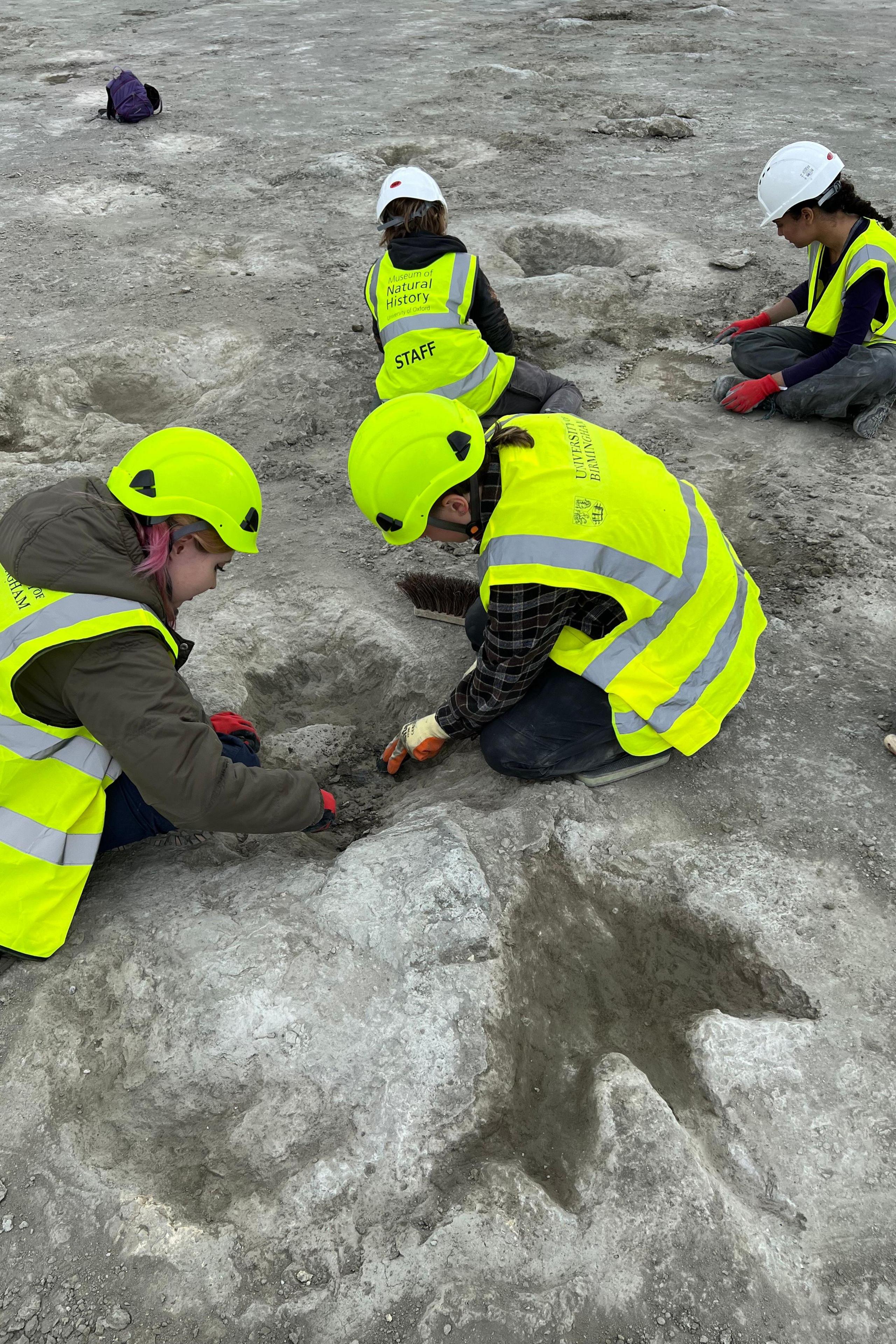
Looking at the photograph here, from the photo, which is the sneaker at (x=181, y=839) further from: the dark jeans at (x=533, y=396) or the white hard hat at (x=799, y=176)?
the white hard hat at (x=799, y=176)

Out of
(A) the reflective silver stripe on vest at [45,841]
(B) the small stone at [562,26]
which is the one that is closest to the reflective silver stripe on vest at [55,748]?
(A) the reflective silver stripe on vest at [45,841]

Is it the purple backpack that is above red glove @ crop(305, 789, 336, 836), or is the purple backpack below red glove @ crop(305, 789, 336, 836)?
above

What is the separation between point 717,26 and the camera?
35.9ft

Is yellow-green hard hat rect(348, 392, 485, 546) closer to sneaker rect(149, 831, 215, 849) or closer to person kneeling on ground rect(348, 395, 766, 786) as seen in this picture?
person kneeling on ground rect(348, 395, 766, 786)

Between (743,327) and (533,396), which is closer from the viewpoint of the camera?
(533,396)

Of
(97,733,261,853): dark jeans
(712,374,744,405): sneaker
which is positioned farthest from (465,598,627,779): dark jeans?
(712,374,744,405): sneaker

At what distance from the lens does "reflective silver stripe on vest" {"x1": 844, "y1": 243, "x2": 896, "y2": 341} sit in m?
3.98

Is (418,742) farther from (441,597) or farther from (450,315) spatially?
(450,315)

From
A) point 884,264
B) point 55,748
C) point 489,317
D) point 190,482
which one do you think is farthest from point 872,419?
point 55,748

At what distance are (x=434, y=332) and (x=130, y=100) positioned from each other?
6196 millimetres

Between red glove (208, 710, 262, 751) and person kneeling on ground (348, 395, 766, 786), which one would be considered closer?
person kneeling on ground (348, 395, 766, 786)

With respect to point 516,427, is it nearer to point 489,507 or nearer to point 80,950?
point 489,507

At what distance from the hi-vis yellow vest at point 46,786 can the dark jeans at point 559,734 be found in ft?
3.38

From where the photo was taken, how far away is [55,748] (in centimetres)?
207
